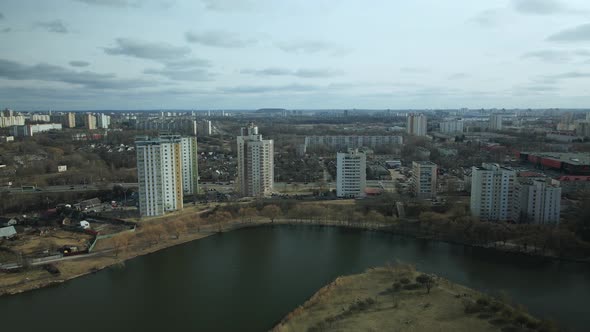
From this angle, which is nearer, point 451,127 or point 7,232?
point 7,232

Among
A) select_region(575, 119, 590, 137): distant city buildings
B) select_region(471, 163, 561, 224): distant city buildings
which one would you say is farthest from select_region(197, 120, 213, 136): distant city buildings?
select_region(471, 163, 561, 224): distant city buildings

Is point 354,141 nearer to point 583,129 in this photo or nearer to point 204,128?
point 204,128

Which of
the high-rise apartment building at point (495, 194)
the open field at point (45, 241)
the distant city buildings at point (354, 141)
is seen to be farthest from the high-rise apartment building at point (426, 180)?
Answer: the distant city buildings at point (354, 141)

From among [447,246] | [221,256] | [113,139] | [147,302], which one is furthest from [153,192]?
[113,139]

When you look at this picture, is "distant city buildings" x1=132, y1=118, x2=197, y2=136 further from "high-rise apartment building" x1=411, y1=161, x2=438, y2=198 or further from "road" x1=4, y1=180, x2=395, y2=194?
"high-rise apartment building" x1=411, y1=161, x2=438, y2=198

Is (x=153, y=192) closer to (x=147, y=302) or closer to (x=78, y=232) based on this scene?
(x=78, y=232)

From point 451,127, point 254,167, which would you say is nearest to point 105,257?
point 254,167
